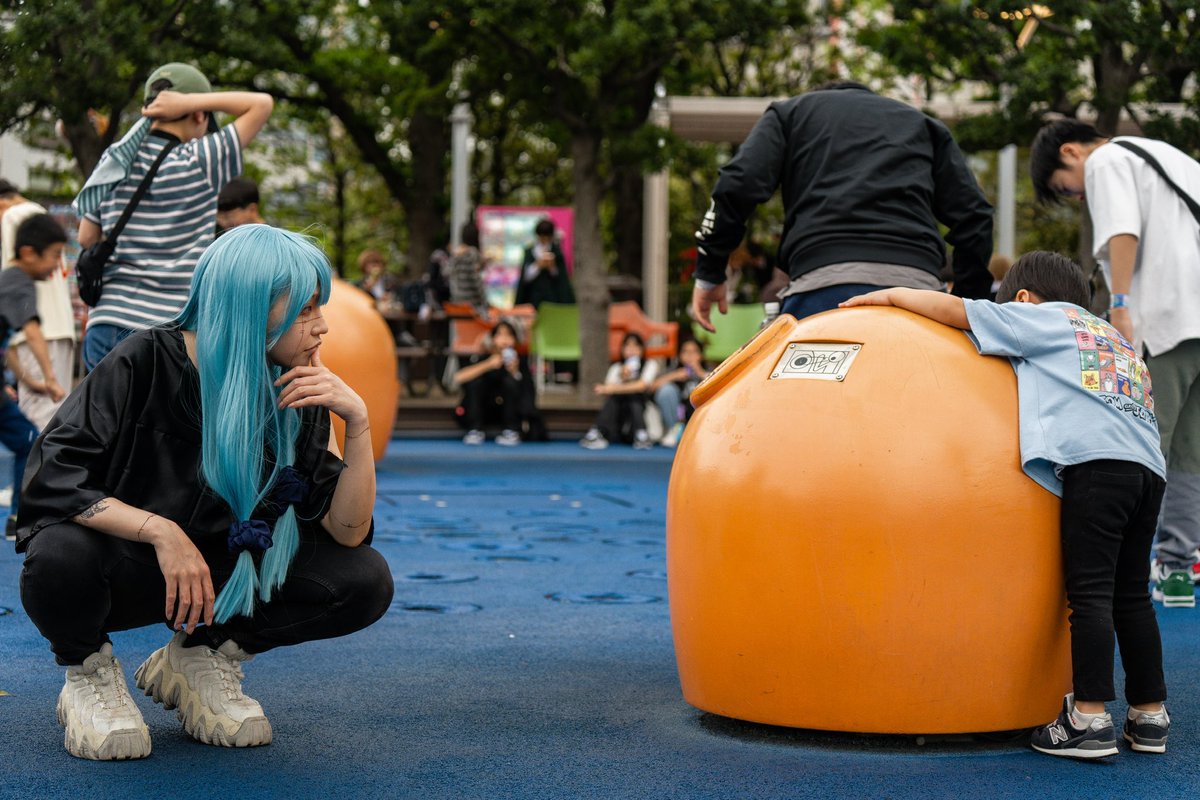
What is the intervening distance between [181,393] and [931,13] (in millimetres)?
12947

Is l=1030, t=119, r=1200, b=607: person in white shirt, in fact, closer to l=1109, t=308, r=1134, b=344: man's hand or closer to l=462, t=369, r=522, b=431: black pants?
l=1109, t=308, r=1134, b=344: man's hand

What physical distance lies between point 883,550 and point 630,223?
21246 millimetres

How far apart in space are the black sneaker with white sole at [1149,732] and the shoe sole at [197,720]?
2300 mm

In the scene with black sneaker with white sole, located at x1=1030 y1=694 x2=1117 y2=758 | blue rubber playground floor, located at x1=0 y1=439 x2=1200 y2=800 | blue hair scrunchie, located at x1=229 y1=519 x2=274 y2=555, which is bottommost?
blue rubber playground floor, located at x1=0 y1=439 x2=1200 y2=800

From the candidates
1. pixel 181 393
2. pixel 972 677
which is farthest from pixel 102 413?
pixel 972 677

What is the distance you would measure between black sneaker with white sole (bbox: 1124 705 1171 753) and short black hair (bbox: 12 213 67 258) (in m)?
6.34

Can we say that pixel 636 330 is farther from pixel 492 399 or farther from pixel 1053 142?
pixel 1053 142

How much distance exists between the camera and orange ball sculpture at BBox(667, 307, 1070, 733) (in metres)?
3.91

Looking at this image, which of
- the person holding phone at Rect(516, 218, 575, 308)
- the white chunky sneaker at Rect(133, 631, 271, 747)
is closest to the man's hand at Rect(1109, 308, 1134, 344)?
the white chunky sneaker at Rect(133, 631, 271, 747)

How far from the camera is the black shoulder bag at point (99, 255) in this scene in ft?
20.9

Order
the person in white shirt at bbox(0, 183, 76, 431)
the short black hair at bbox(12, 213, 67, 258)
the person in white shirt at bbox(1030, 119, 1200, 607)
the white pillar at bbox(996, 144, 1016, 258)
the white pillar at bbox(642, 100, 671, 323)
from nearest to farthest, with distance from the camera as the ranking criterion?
1. the person in white shirt at bbox(1030, 119, 1200, 607)
2. the short black hair at bbox(12, 213, 67, 258)
3. the person in white shirt at bbox(0, 183, 76, 431)
4. the white pillar at bbox(996, 144, 1016, 258)
5. the white pillar at bbox(642, 100, 671, 323)

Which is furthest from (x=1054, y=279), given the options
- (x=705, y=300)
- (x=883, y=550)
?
(x=705, y=300)

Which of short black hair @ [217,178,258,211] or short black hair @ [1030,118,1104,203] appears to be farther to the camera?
short black hair @ [217,178,258,211]

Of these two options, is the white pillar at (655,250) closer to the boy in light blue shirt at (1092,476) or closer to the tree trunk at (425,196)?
the tree trunk at (425,196)
